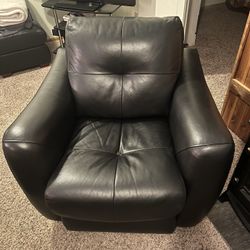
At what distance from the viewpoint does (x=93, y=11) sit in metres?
2.35

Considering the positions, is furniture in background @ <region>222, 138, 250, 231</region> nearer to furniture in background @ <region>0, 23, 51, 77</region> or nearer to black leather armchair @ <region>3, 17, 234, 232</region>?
black leather armchair @ <region>3, 17, 234, 232</region>

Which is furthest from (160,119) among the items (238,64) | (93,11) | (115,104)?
(93,11)

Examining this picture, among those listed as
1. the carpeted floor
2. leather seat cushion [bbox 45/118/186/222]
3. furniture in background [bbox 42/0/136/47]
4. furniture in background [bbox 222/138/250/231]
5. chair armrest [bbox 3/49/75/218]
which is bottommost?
the carpeted floor

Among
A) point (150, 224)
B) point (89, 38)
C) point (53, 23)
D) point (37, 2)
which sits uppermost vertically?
point (89, 38)

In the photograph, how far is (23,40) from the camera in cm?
231

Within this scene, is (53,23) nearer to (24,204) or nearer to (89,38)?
(89,38)

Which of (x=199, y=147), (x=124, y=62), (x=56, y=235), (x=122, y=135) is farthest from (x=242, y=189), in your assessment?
(x=56, y=235)

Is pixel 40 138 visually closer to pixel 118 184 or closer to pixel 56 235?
pixel 118 184

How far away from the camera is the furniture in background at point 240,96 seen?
1.52m

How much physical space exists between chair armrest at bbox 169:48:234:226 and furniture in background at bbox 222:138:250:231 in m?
0.25

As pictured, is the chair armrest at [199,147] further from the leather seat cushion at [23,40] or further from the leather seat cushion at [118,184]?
the leather seat cushion at [23,40]

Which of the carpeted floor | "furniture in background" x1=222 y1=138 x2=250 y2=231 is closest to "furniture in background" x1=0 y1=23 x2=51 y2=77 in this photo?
the carpeted floor

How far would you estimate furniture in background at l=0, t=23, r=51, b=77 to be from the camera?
2281mm

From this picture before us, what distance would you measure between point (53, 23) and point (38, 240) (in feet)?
8.29
